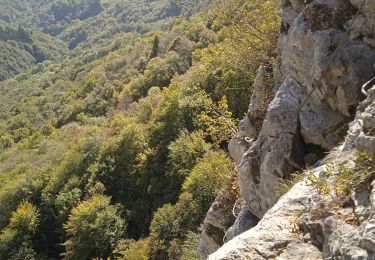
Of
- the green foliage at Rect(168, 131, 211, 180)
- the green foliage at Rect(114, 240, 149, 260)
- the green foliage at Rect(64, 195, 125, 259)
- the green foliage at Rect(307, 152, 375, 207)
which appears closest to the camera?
the green foliage at Rect(307, 152, 375, 207)

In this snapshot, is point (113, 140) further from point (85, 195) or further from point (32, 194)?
point (32, 194)

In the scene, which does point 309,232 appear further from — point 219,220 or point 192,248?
point 192,248

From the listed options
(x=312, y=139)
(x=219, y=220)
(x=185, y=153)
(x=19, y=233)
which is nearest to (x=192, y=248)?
(x=219, y=220)

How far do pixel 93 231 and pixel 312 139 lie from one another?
29.4m

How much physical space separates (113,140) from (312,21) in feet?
125

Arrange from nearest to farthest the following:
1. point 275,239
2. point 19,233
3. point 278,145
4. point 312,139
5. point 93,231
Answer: point 275,239 < point 312,139 < point 278,145 < point 93,231 < point 19,233

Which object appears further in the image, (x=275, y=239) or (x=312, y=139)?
(x=312, y=139)

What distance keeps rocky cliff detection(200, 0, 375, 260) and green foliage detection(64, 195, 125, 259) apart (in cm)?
2456

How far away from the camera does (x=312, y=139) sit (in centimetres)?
1039

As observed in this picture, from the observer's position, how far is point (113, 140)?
4666 centimetres

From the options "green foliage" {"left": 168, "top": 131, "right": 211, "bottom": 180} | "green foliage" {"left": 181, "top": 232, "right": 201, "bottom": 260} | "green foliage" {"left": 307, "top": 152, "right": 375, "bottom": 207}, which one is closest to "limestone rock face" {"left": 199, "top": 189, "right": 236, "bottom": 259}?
"green foliage" {"left": 181, "top": 232, "right": 201, "bottom": 260}

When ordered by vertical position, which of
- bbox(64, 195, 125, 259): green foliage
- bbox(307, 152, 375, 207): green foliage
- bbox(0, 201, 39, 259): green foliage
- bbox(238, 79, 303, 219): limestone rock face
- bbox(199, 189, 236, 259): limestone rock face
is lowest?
bbox(0, 201, 39, 259): green foliage

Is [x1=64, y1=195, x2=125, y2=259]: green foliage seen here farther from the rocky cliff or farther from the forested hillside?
the rocky cliff

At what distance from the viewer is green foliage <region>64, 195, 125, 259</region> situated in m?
36.0
